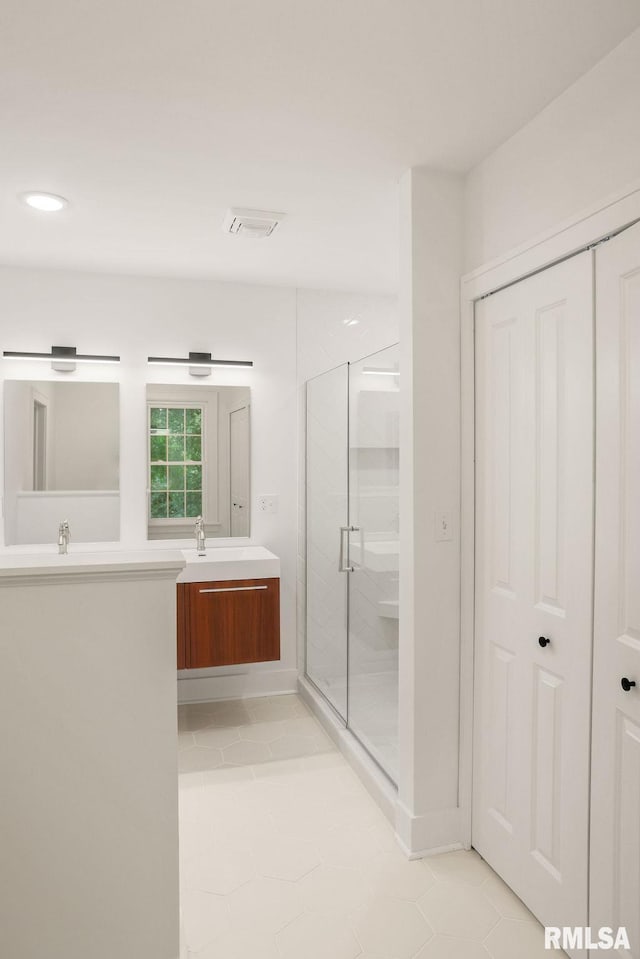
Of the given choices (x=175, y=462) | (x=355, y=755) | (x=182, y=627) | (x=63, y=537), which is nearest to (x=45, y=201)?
(x=175, y=462)

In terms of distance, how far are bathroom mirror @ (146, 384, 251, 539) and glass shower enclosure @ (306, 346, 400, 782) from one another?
16.3 inches

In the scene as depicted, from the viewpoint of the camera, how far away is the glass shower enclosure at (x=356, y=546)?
8.81 ft

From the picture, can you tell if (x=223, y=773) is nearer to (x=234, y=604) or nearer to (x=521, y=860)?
(x=234, y=604)

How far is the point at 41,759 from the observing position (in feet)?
4.96

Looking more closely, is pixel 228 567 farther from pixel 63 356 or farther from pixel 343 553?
pixel 63 356

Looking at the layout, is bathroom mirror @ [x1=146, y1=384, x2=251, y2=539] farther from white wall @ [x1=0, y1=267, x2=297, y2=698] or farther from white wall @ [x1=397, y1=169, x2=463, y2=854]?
white wall @ [x1=397, y1=169, x2=463, y2=854]

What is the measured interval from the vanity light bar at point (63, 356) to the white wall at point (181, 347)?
0.03m

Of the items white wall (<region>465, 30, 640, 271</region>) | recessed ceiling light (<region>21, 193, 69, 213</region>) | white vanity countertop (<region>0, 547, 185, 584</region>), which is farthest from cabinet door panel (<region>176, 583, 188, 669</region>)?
white wall (<region>465, 30, 640, 271</region>)

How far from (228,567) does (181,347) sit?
1.32m

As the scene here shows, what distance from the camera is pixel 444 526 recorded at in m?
2.28

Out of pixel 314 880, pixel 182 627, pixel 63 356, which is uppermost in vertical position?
pixel 63 356

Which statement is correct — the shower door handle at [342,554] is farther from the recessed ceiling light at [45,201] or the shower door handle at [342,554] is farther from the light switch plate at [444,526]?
the recessed ceiling light at [45,201]

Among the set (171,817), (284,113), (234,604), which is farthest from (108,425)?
(171,817)

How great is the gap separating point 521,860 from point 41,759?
1.49 m
